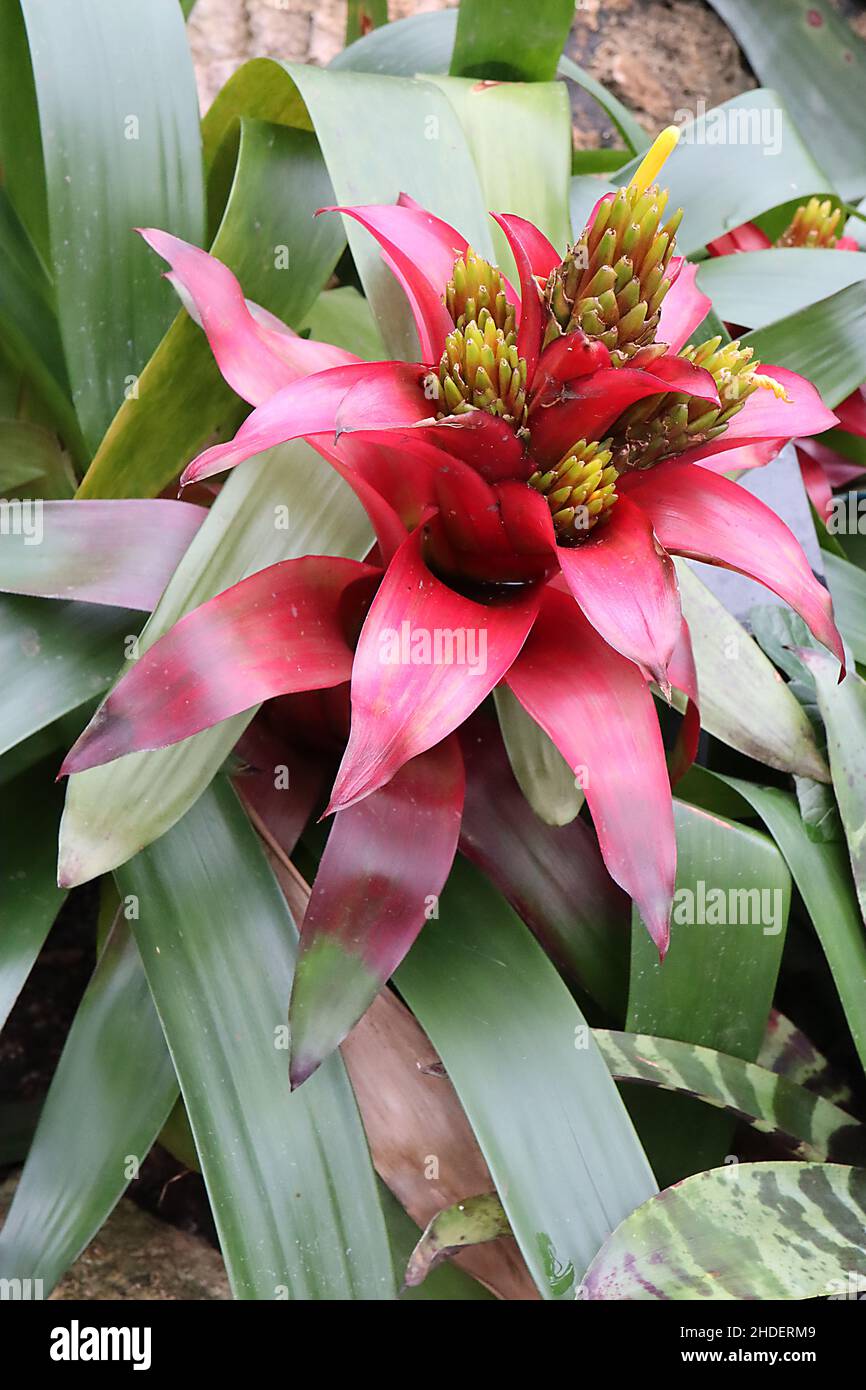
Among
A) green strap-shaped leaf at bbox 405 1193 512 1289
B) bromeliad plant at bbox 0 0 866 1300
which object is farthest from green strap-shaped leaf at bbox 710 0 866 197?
green strap-shaped leaf at bbox 405 1193 512 1289

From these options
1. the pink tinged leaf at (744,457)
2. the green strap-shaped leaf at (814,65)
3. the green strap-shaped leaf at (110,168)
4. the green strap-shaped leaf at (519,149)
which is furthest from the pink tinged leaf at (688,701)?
the green strap-shaped leaf at (814,65)

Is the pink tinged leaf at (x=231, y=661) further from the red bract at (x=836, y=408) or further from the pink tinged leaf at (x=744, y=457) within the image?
the red bract at (x=836, y=408)

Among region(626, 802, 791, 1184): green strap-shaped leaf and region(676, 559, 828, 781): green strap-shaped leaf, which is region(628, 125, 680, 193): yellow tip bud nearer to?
region(676, 559, 828, 781): green strap-shaped leaf

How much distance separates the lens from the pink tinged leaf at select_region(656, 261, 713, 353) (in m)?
0.78

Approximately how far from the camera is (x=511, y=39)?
1055 millimetres

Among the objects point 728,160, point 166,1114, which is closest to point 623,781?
point 166,1114

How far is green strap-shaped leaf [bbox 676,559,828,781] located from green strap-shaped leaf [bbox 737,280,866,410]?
295mm

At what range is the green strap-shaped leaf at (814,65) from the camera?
5.40ft

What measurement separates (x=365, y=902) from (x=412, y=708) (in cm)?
15

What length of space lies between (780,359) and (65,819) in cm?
80

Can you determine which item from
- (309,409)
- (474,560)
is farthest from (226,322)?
(474,560)

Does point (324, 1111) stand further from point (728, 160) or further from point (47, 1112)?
point (728, 160)

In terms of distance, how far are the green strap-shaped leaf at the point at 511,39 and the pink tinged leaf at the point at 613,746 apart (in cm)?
72

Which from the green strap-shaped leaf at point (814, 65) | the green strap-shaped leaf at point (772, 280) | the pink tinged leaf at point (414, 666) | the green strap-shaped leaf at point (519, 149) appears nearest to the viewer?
the pink tinged leaf at point (414, 666)
